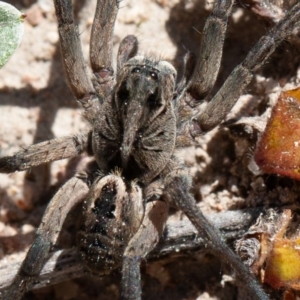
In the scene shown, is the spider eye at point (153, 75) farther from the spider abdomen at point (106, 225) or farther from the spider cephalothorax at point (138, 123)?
the spider abdomen at point (106, 225)

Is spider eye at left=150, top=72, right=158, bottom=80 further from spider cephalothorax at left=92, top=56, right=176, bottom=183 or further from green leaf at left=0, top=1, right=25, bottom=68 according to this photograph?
green leaf at left=0, top=1, right=25, bottom=68

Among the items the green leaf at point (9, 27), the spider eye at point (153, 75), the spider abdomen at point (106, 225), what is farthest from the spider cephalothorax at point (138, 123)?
the green leaf at point (9, 27)

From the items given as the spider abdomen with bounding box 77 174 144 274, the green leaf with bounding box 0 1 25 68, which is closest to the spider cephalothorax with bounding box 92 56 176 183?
the spider abdomen with bounding box 77 174 144 274

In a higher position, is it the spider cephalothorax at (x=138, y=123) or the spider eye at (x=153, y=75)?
the spider eye at (x=153, y=75)

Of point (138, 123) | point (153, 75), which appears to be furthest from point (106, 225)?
point (153, 75)

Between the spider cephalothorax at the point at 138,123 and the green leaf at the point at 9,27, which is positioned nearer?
the green leaf at the point at 9,27

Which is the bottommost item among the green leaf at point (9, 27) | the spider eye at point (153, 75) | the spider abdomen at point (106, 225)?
the spider abdomen at point (106, 225)
